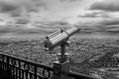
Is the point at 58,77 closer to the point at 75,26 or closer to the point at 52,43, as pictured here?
the point at 52,43

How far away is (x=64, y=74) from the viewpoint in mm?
2496

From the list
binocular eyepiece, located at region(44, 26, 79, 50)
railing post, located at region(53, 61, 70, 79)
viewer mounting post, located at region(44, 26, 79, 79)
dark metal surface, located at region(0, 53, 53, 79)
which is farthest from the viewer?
dark metal surface, located at region(0, 53, 53, 79)

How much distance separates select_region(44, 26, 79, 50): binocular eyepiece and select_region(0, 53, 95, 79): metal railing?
553 mm

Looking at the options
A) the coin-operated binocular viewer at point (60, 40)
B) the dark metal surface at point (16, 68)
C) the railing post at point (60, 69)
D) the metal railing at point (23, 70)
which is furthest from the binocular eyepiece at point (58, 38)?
the dark metal surface at point (16, 68)

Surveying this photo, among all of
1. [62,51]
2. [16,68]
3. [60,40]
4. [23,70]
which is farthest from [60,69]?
[16,68]

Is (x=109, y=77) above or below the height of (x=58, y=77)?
below

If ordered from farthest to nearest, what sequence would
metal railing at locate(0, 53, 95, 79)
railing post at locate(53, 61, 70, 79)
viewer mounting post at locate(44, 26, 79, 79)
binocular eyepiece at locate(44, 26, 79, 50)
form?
metal railing at locate(0, 53, 95, 79), railing post at locate(53, 61, 70, 79), viewer mounting post at locate(44, 26, 79, 79), binocular eyepiece at locate(44, 26, 79, 50)

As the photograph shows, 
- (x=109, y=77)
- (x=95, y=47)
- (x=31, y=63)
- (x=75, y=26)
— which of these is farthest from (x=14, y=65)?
(x=95, y=47)

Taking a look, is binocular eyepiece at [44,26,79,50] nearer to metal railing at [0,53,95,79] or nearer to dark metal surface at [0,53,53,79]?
metal railing at [0,53,95,79]

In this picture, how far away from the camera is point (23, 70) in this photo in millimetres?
3639

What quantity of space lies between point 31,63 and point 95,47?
507 ft

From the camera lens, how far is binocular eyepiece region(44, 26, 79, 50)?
7.02 ft

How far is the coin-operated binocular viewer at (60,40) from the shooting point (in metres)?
2.14

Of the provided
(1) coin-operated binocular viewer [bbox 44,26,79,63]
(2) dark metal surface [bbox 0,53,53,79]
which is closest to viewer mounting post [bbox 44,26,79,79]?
(1) coin-operated binocular viewer [bbox 44,26,79,63]
